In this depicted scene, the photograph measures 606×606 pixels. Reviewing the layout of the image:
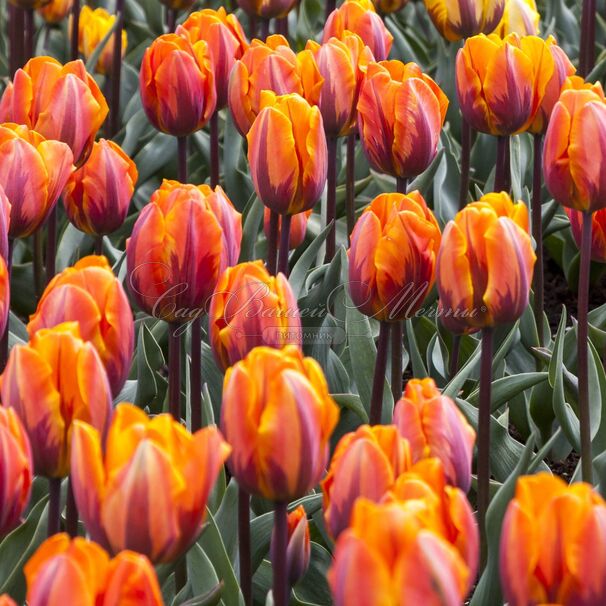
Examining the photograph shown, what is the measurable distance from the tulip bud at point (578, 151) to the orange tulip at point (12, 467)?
2.21 feet

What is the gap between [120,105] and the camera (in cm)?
290

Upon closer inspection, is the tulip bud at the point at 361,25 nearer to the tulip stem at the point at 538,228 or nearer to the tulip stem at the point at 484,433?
the tulip stem at the point at 538,228

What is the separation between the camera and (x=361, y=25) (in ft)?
6.42

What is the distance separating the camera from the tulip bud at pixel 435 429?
914 mm

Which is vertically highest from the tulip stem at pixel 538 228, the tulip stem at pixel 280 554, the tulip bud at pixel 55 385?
the tulip bud at pixel 55 385

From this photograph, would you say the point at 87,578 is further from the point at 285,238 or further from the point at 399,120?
the point at 399,120

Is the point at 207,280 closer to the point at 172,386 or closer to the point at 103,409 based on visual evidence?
the point at 172,386

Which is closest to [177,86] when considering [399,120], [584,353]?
[399,120]

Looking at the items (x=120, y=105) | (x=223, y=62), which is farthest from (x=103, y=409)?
(x=120, y=105)

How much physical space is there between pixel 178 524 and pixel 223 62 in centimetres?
119

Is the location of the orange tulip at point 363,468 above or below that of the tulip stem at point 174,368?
above

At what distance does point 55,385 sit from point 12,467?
10 cm

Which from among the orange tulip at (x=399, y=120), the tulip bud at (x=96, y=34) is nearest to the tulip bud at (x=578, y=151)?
the orange tulip at (x=399, y=120)

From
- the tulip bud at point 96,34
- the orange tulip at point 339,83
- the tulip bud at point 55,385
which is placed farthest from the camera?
the tulip bud at point 96,34
